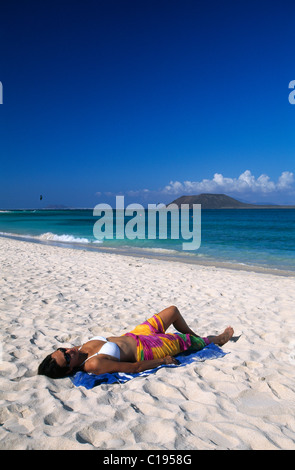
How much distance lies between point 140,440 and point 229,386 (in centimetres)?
112

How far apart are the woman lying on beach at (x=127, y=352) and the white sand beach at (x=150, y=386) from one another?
127 millimetres

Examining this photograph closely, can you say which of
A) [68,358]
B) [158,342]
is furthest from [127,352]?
[68,358]

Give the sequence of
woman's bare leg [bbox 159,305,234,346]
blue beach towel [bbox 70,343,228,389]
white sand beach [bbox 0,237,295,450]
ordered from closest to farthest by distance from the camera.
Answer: white sand beach [bbox 0,237,295,450]
blue beach towel [bbox 70,343,228,389]
woman's bare leg [bbox 159,305,234,346]

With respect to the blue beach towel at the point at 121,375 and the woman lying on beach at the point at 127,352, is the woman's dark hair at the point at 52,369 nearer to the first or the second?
the woman lying on beach at the point at 127,352

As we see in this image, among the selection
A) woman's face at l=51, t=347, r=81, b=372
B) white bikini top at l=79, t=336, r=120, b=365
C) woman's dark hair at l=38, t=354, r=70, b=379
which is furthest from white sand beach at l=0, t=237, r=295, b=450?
white bikini top at l=79, t=336, r=120, b=365

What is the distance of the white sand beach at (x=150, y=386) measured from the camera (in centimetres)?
222

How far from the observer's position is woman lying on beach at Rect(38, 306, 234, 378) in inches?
119

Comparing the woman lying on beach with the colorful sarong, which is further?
the colorful sarong

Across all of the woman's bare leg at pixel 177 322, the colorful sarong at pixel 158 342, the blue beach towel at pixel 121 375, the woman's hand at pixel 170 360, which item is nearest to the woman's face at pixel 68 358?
the blue beach towel at pixel 121 375

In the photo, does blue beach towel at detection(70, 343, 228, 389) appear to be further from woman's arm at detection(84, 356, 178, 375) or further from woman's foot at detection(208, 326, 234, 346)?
woman's foot at detection(208, 326, 234, 346)

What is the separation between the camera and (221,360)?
350 centimetres
